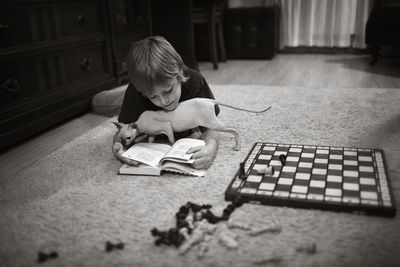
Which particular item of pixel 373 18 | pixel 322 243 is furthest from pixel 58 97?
pixel 373 18

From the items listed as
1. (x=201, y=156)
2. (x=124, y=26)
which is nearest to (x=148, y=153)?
(x=201, y=156)

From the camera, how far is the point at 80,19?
2.00m

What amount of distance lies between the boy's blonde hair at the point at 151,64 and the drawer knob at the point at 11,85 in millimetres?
597

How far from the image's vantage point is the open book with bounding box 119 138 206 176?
121 cm

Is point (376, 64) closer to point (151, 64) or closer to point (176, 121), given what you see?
point (176, 121)

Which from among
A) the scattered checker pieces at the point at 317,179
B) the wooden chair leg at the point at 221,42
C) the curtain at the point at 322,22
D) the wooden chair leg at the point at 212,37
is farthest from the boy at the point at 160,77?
the curtain at the point at 322,22

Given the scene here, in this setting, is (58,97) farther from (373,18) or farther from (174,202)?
(373,18)

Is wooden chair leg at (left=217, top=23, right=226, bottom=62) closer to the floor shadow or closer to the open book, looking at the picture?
the floor shadow

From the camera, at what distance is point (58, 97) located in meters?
1.84

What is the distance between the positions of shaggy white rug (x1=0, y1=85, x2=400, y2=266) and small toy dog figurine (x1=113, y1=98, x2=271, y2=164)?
0.37 ft

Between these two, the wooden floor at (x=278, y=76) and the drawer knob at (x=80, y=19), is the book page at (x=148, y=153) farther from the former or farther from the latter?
the drawer knob at (x=80, y=19)

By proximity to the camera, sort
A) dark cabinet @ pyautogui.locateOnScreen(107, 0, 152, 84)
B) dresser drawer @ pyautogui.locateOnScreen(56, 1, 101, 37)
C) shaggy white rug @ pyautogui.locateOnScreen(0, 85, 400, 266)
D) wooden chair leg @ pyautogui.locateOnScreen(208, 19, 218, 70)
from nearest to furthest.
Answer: shaggy white rug @ pyautogui.locateOnScreen(0, 85, 400, 266)
dresser drawer @ pyautogui.locateOnScreen(56, 1, 101, 37)
dark cabinet @ pyautogui.locateOnScreen(107, 0, 152, 84)
wooden chair leg @ pyautogui.locateOnScreen(208, 19, 218, 70)

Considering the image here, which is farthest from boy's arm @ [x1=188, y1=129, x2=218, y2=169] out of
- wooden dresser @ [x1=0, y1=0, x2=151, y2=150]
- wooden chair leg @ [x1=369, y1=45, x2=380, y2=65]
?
wooden chair leg @ [x1=369, y1=45, x2=380, y2=65]

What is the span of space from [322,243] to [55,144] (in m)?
1.17
